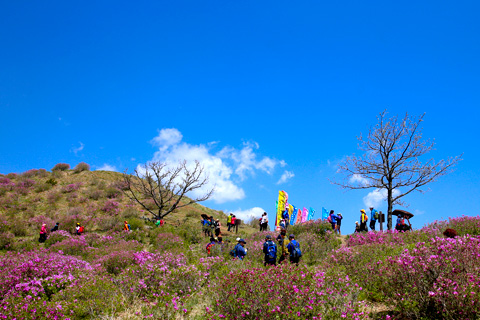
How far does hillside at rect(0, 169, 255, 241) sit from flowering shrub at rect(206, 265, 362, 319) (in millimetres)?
15585

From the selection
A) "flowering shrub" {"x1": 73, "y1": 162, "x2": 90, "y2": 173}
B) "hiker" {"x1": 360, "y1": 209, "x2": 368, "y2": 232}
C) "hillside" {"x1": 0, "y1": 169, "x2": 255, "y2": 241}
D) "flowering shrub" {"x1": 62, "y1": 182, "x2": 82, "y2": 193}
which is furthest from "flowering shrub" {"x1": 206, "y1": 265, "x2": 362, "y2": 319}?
"flowering shrub" {"x1": 73, "y1": 162, "x2": 90, "y2": 173}

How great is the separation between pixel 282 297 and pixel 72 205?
106 feet

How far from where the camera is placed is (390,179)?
21.0 m

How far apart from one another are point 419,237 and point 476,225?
3.56m

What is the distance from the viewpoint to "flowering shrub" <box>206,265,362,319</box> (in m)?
5.63

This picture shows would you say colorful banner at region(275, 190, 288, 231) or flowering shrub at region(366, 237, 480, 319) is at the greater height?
colorful banner at region(275, 190, 288, 231)

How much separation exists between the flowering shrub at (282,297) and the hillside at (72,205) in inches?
614

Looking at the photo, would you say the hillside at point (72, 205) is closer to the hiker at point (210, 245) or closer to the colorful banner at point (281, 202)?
the colorful banner at point (281, 202)

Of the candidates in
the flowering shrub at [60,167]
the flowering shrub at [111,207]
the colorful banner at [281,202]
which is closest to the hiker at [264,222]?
the colorful banner at [281,202]

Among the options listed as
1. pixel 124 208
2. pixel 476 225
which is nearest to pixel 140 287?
pixel 476 225

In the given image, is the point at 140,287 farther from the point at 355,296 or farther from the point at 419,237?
the point at 419,237

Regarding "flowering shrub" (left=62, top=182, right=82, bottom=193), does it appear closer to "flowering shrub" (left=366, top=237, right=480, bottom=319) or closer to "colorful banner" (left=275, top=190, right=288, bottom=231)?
"colorful banner" (left=275, top=190, right=288, bottom=231)

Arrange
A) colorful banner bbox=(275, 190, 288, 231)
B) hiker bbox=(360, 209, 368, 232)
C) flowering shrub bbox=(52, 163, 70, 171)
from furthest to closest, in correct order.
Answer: flowering shrub bbox=(52, 163, 70, 171) → colorful banner bbox=(275, 190, 288, 231) → hiker bbox=(360, 209, 368, 232)

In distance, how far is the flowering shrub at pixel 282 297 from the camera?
5633 millimetres
